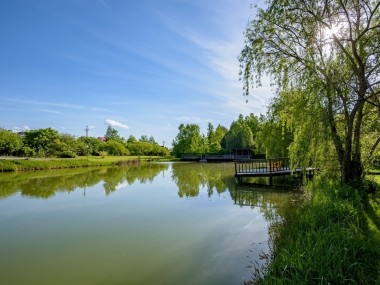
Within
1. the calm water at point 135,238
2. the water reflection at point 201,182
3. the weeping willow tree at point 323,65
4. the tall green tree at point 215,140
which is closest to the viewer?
the calm water at point 135,238

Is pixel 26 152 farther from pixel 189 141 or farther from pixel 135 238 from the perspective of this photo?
pixel 135 238

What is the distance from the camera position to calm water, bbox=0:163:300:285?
20.4ft

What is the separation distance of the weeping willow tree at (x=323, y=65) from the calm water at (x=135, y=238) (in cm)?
344

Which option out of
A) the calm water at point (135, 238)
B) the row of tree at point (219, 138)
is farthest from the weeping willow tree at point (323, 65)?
the row of tree at point (219, 138)

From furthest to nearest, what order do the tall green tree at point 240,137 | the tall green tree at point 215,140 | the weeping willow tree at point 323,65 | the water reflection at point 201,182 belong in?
the tall green tree at point 215,140
the tall green tree at point 240,137
the water reflection at point 201,182
the weeping willow tree at point 323,65

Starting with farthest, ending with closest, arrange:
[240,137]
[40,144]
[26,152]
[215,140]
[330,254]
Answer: [215,140]
[240,137]
[40,144]
[26,152]
[330,254]

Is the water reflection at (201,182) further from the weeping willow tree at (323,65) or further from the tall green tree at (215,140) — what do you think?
the tall green tree at (215,140)

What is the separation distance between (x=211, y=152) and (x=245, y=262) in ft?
202

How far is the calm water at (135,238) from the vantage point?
20.4 ft

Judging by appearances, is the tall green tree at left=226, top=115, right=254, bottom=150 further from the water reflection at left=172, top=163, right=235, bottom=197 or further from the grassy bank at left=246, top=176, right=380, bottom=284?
the grassy bank at left=246, top=176, right=380, bottom=284

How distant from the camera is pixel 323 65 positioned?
32.2ft

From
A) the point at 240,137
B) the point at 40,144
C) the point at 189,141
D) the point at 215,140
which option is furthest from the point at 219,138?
the point at 40,144

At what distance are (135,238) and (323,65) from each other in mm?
8081

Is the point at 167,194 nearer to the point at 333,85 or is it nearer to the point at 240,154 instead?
the point at 333,85
